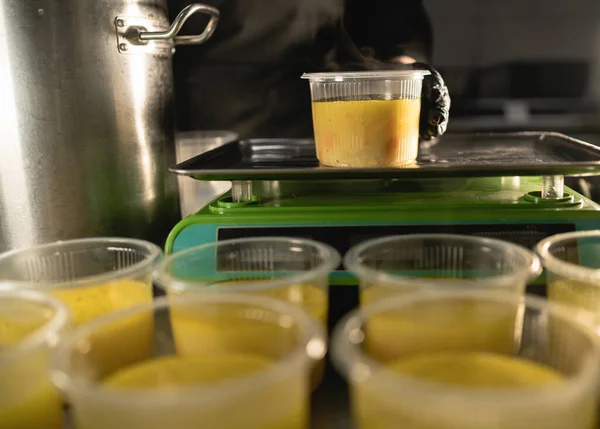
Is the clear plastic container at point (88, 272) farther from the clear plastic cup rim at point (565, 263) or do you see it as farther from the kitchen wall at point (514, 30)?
the kitchen wall at point (514, 30)

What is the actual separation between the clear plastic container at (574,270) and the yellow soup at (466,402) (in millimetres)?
125

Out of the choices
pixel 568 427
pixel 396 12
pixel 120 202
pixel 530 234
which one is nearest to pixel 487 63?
pixel 396 12

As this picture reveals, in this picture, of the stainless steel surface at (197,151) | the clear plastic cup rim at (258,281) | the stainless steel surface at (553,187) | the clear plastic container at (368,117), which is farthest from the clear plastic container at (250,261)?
the stainless steel surface at (197,151)

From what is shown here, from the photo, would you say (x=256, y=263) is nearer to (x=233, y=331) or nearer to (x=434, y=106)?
(x=233, y=331)

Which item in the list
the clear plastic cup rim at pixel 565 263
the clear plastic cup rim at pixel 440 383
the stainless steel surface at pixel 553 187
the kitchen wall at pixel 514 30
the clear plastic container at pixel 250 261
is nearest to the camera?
the clear plastic cup rim at pixel 440 383

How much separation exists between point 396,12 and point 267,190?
544 millimetres

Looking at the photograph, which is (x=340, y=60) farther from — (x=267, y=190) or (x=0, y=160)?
(x=0, y=160)

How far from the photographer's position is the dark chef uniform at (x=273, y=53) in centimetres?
128

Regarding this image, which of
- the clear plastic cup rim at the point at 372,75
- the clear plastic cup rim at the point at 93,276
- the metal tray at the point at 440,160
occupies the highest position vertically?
the clear plastic cup rim at the point at 372,75

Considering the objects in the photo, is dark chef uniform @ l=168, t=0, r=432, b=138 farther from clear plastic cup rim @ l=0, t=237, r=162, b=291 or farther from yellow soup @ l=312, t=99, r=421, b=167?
clear plastic cup rim @ l=0, t=237, r=162, b=291

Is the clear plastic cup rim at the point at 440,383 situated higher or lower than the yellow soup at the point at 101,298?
higher

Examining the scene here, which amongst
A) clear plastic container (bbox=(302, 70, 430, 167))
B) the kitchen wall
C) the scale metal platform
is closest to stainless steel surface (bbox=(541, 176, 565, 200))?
the scale metal platform

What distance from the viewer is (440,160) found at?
1.08m

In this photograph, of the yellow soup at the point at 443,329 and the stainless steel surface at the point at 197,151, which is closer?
the yellow soup at the point at 443,329
